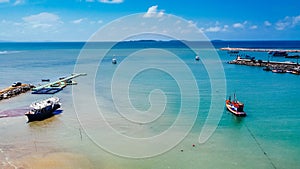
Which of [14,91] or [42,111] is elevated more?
[14,91]

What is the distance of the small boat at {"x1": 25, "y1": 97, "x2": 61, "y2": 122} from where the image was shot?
103ft

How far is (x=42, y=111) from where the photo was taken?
3266 cm

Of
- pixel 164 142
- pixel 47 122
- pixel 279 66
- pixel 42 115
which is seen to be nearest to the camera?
pixel 164 142

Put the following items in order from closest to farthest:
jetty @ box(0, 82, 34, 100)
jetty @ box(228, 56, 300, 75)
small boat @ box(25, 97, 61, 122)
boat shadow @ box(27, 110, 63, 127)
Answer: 1. boat shadow @ box(27, 110, 63, 127)
2. small boat @ box(25, 97, 61, 122)
3. jetty @ box(0, 82, 34, 100)
4. jetty @ box(228, 56, 300, 75)

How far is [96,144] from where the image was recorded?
25.2 metres

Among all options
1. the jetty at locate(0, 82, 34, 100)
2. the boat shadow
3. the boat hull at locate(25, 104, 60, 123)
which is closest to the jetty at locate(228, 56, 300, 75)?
the jetty at locate(0, 82, 34, 100)

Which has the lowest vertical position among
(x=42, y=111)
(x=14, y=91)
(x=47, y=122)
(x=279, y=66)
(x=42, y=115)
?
(x=47, y=122)

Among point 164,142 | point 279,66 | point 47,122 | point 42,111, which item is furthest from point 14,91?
point 279,66

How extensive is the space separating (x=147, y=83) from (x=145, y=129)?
85.3ft

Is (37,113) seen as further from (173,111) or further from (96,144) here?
(173,111)

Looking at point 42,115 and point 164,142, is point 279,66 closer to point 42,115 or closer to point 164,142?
point 164,142

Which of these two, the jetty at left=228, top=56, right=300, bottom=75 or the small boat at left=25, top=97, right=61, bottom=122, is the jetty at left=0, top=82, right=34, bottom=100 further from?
the jetty at left=228, top=56, right=300, bottom=75

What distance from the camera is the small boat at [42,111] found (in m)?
31.4

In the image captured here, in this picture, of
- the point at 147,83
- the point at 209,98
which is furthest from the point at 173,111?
the point at 147,83
